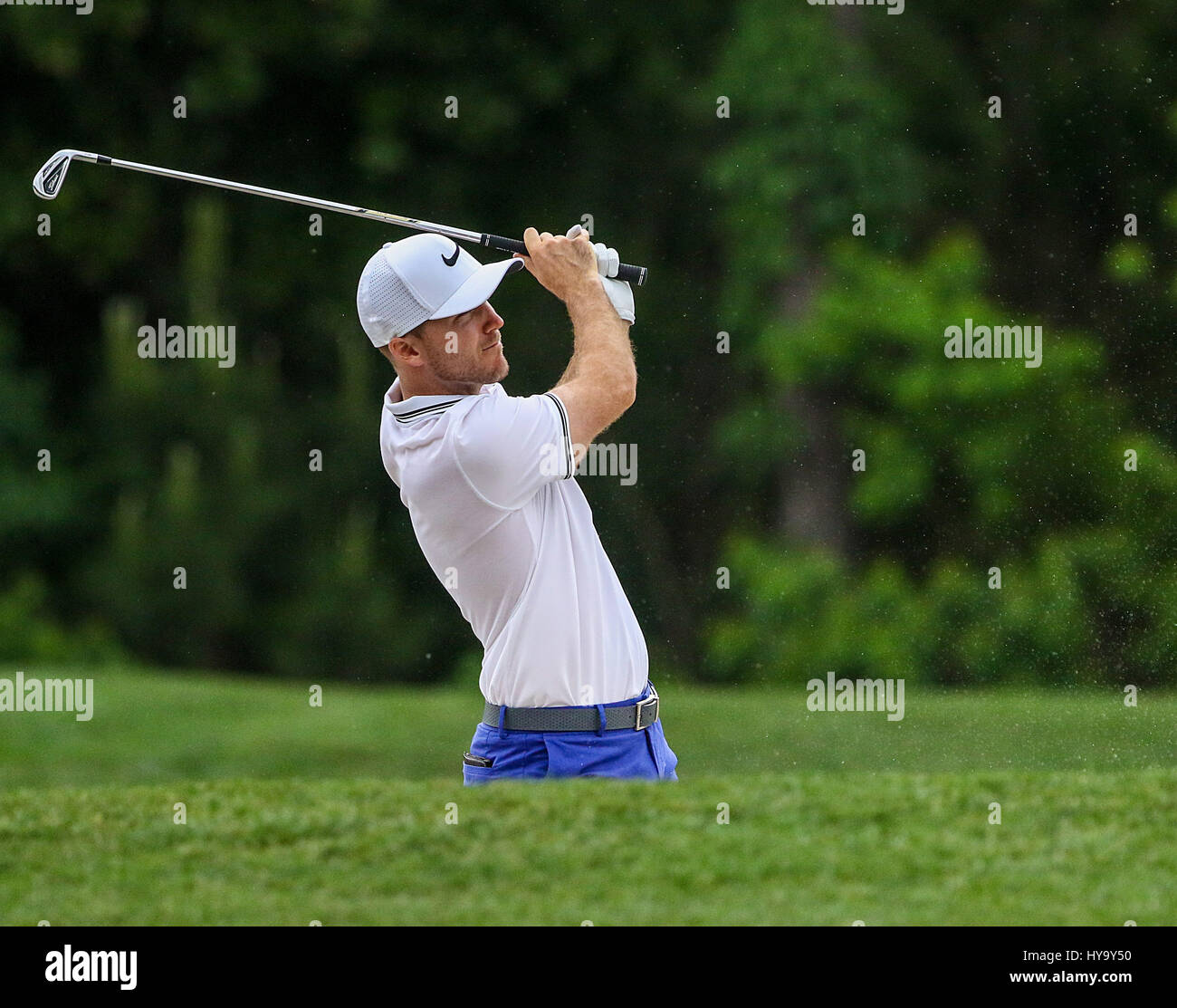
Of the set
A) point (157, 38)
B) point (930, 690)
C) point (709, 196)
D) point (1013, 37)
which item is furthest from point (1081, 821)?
point (157, 38)

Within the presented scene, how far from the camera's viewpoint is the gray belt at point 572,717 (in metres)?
4.05

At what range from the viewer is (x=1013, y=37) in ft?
49.2

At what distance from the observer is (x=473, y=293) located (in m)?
4.10

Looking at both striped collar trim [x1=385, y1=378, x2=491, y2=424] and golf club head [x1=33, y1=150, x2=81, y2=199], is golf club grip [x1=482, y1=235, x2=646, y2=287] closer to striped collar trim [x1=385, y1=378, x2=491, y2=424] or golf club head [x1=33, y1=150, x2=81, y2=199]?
striped collar trim [x1=385, y1=378, x2=491, y2=424]

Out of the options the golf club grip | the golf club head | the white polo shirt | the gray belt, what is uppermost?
the golf club head

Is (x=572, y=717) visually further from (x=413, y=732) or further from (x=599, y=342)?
(x=413, y=732)

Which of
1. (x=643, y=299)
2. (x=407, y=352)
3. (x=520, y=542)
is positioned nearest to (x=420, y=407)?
(x=407, y=352)

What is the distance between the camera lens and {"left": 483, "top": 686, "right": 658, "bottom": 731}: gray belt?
405 cm

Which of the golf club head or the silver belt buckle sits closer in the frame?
the silver belt buckle

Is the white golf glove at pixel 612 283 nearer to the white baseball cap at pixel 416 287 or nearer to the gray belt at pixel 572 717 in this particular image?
the white baseball cap at pixel 416 287

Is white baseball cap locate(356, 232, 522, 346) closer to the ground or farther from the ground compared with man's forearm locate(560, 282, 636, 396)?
farther from the ground

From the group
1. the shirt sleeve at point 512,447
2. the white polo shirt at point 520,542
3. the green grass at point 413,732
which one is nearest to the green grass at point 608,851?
the white polo shirt at point 520,542

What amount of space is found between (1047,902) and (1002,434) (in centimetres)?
949

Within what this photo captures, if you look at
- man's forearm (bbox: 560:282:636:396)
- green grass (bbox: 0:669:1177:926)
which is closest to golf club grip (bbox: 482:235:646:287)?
man's forearm (bbox: 560:282:636:396)
